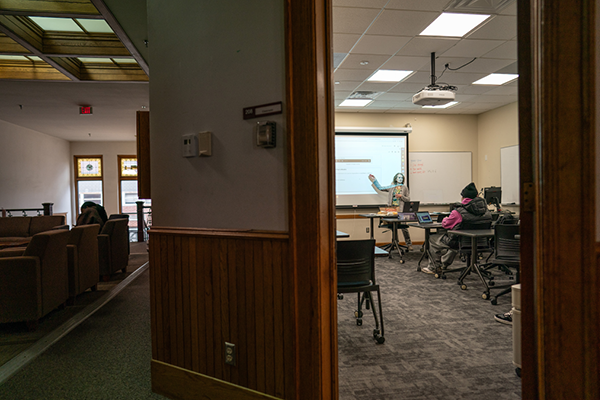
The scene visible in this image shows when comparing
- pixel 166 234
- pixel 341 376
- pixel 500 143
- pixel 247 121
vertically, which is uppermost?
pixel 500 143

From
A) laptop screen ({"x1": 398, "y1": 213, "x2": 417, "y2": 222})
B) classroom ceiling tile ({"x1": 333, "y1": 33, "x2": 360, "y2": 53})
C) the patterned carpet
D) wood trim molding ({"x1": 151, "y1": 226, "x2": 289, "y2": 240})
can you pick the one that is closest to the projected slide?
laptop screen ({"x1": 398, "y1": 213, "x2": 417, "y2": 222})

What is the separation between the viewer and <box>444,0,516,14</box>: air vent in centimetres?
360

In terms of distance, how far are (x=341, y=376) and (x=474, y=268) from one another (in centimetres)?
291

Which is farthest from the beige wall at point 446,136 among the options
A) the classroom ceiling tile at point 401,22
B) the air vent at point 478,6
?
the air vent at point 478,6

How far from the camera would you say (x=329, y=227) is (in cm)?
171

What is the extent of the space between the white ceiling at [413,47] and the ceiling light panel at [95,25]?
3009mm

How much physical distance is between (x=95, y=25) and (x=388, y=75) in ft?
14.5

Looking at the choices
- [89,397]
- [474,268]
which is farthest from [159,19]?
[474,268]

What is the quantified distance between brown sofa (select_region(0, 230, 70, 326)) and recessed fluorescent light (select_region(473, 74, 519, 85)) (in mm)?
6791

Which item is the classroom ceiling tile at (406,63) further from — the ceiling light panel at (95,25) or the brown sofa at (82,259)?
the brown sofa at (82,259)

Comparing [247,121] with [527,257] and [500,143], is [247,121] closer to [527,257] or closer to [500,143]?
[527,257]

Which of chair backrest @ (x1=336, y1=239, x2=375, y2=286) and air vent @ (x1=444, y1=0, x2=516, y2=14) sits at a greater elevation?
air vent @ (x1=444, y1=0, x2=516, y2=14)

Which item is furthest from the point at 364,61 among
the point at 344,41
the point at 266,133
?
the point at 266,133

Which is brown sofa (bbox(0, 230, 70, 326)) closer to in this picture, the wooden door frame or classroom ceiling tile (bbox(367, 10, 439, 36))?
the wooden door frame
